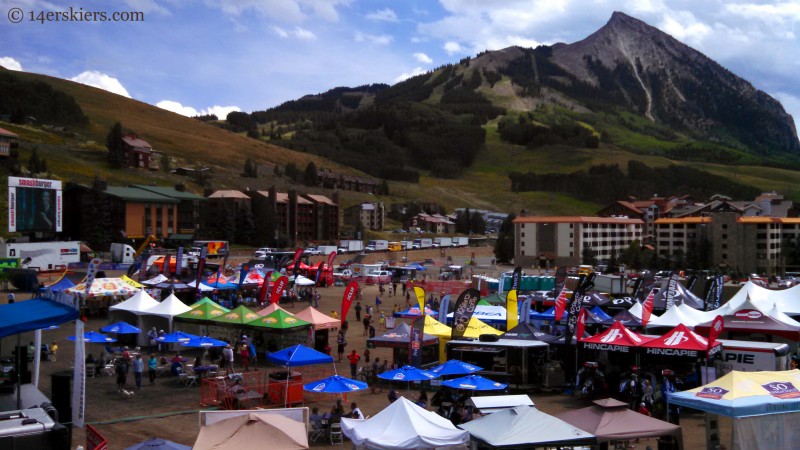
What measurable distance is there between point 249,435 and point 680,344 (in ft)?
A: 39.2

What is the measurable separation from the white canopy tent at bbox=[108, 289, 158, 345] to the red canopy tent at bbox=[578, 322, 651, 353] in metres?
15.3

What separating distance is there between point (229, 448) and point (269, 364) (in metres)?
12.4

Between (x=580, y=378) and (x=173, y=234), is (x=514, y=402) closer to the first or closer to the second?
(x=580, y=378)

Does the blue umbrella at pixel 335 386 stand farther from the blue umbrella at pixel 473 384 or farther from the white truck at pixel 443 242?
the white truck at pixel 443 242

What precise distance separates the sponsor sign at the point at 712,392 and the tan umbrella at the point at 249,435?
6978 millimetres

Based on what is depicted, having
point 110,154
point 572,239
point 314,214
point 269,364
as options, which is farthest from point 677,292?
point 110,154

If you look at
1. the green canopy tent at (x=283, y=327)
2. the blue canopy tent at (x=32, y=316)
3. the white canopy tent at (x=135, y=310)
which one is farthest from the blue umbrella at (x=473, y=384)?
the white canopy tent at (x=135, y=310)

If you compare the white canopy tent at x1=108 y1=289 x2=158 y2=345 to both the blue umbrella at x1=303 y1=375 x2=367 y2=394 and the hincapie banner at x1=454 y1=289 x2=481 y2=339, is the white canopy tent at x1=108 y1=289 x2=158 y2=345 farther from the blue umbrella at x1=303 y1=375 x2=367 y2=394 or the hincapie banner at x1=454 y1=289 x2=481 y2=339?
the blue umbrella at x1=303 y1=375 x2=367 y2=394

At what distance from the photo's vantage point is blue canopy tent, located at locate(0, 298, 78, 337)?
30.6ft

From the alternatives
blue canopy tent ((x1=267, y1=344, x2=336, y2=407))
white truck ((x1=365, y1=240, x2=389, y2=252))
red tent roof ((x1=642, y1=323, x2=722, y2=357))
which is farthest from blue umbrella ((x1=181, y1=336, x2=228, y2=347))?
white truck ((x1=365, y1=240, x2=389, y2=252))

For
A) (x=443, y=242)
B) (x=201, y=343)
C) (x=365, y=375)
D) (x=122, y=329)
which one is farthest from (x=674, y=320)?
(x=443, y=242)

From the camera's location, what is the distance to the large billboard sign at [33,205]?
55.9 metres

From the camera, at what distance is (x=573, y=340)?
19984 mm

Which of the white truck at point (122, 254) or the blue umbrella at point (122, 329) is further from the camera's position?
the white truck at point (122, 254)
